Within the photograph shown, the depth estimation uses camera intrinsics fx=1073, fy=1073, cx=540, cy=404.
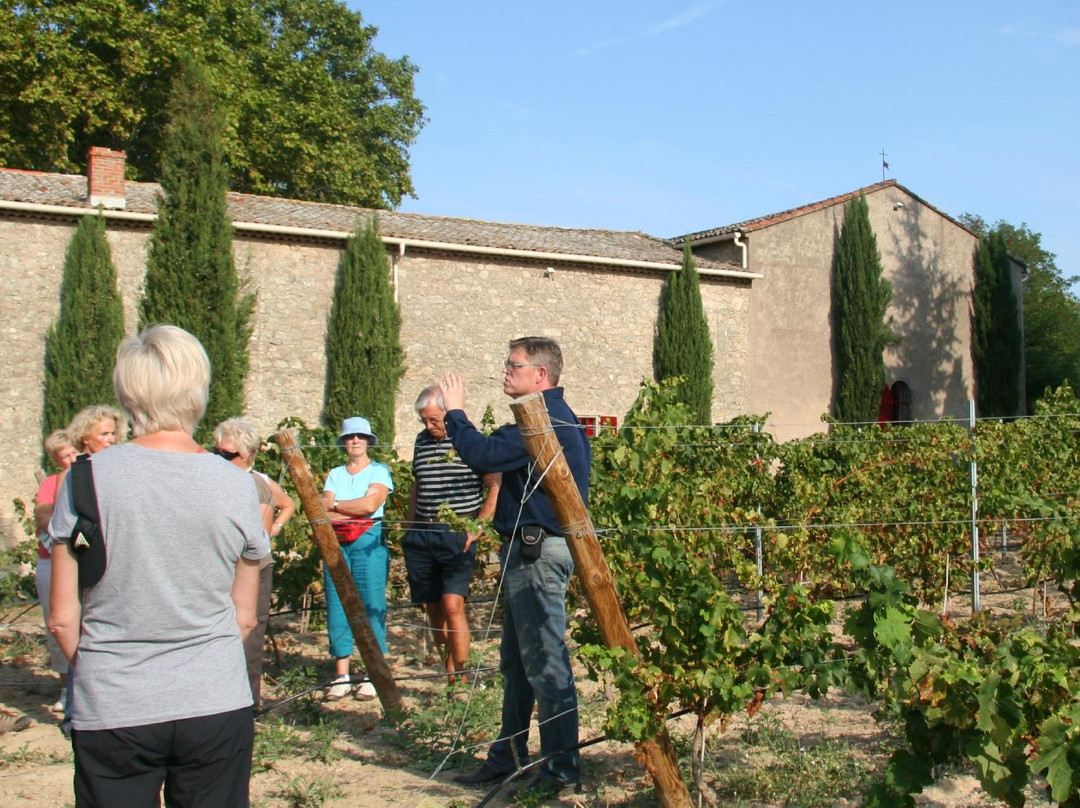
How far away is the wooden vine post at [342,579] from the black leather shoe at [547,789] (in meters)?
1.04

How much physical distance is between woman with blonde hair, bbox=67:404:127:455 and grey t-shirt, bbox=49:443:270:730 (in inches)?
99.1

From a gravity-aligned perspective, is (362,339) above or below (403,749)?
above

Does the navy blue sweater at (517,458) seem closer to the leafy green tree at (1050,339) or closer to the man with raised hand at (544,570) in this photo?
the man with raised hand at (544,570)

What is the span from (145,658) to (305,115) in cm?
2241

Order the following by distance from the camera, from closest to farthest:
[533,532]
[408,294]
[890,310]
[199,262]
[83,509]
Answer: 1. [83,509]
2. [533,532]
3. [199,262]
4. [408,294]
5. [890,310]

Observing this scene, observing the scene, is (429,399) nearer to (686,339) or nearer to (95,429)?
(95,429)

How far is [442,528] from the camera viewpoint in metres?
5.22

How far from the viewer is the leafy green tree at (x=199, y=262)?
1448cm

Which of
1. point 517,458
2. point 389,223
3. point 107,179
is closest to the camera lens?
point 517,458

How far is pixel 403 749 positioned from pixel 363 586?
47.7 inches

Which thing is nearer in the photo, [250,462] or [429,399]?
[250,462]

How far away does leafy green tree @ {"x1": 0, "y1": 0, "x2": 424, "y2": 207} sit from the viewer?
746 inches

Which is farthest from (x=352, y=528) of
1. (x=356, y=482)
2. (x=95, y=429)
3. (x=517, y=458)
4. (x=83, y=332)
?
(x=83, y=332)

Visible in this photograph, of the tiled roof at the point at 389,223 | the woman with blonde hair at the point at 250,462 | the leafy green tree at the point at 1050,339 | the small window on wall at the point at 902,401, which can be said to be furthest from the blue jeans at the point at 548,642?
the leafy green tree at the point at 1050,339
